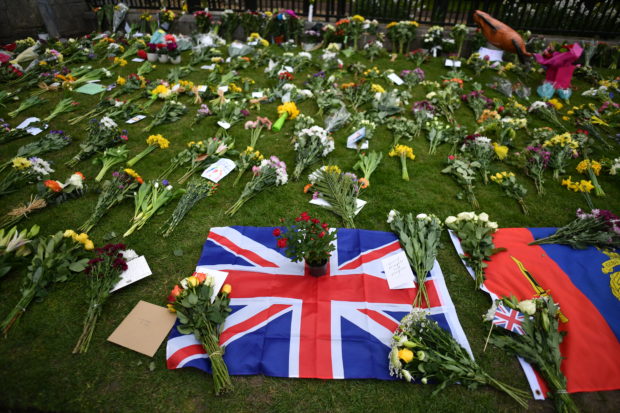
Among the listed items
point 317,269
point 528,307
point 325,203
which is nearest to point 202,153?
point 325,203

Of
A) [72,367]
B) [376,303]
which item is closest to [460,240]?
[376,303]

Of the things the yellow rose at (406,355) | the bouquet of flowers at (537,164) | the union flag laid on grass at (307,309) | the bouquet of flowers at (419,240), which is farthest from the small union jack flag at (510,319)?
the bouquet of flowers at (537,164)

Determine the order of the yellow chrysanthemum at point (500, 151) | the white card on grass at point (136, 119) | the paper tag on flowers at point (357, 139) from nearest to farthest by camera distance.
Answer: the yellow chrysanthemum at point (500, 151)
the paper tag on flowers at point (357, 139)
the white card on grass at point (136, 119)

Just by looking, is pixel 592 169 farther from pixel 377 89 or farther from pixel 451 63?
pixel 451 63

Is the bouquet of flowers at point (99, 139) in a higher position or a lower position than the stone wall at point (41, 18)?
lower

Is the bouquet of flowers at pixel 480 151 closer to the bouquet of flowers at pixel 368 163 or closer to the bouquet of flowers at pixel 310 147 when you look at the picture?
the bouquet of flowers at pixel 368 163

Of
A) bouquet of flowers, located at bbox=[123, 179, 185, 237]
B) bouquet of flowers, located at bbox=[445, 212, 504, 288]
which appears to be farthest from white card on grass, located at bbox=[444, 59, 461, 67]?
bouquet of flowers, located at bbox=[123, 179, 185, 237]

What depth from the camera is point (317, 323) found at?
9.23ft

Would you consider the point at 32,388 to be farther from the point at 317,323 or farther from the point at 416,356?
the point at 416,356

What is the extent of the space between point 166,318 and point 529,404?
309 cm

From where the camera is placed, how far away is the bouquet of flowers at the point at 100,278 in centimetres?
268

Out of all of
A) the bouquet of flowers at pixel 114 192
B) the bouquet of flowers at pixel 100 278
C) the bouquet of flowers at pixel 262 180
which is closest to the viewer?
the bouquet of flowers at pixel 100 278

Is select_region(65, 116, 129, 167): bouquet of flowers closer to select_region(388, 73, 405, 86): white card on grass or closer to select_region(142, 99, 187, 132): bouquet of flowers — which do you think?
select_region(142, 99, 187, 132): bouquet of flowers

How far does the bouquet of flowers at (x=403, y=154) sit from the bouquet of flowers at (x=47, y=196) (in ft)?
14.5
